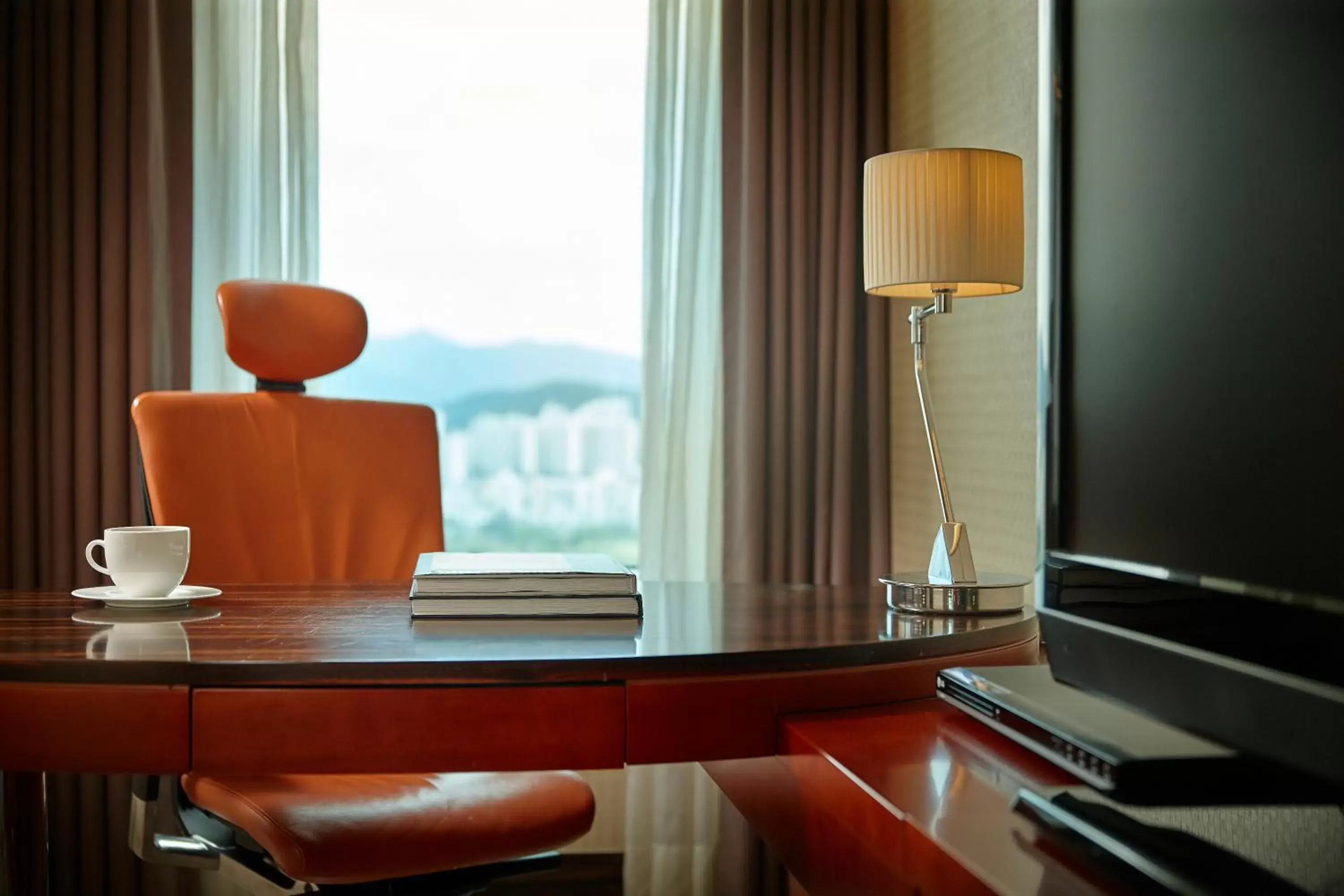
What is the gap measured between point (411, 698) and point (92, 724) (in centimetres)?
30

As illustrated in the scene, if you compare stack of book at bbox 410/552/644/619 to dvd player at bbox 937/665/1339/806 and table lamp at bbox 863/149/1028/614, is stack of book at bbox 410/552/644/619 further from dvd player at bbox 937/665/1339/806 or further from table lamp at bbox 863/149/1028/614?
dvd player at bbox 937/665/1339/806

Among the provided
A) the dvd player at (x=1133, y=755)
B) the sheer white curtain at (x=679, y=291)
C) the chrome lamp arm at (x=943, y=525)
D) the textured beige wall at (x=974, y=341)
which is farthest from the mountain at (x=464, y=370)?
the dvd player at (x=1133, y=755)

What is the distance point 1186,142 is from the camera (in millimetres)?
913

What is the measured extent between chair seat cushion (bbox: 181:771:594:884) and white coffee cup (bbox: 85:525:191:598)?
26 centimetres

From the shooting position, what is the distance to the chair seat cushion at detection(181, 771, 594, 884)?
1456 mm

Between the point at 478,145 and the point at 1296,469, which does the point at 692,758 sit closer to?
the point at 1296,469

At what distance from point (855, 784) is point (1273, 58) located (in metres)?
0.60

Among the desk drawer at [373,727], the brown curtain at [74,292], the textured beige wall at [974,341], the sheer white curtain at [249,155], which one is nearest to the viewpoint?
the desk drawer at [373,727]

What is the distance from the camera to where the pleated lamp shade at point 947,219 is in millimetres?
1520

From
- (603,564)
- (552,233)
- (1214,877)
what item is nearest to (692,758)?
(603,564)

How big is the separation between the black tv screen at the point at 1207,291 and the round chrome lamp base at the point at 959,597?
39cm

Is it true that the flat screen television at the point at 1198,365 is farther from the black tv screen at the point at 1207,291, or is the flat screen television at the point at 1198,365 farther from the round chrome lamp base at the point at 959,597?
the round chrome lamp base at the point at 959,597

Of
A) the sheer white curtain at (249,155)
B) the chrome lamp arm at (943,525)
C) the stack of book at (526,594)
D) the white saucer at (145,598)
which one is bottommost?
the white saucer at (145,598)

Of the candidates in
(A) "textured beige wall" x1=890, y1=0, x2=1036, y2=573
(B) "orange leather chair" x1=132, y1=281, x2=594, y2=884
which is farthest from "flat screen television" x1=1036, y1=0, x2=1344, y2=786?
(A) "textured beige wall" x1=890, y1=0, x2=1036, y2=573
